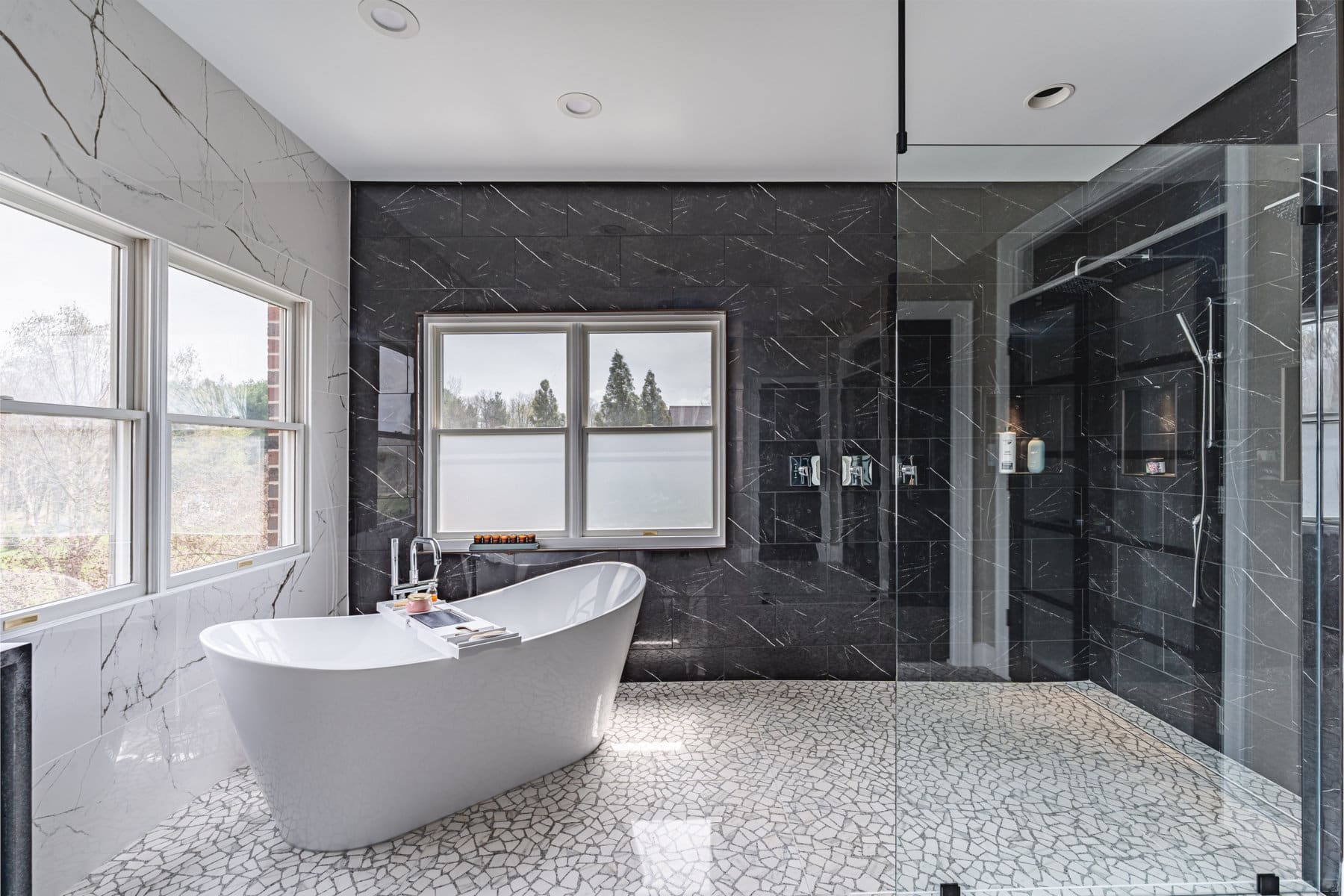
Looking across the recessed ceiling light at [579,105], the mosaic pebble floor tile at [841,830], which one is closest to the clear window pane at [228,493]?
the mosaic pebble floor tile at [841,830]

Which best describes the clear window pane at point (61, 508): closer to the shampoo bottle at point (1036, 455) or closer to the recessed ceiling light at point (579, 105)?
the recessed ceiling light at point (579, 105)

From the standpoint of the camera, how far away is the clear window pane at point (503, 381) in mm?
3500

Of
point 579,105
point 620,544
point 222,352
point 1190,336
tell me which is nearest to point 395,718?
point 620,544

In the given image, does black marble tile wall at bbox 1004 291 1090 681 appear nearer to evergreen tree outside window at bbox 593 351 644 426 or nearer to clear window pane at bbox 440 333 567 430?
evergreen tree outside window at bbox 593 351 644 426

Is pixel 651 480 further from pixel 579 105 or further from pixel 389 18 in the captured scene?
pixel 389 18

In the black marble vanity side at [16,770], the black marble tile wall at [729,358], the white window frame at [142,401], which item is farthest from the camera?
the black marble tile wall at [729,358]

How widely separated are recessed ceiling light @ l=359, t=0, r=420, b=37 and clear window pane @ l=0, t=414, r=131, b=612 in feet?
5.51

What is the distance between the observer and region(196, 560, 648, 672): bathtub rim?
186cm

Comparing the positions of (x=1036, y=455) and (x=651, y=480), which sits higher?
(x=1036, y=455)

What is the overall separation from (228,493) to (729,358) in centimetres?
252

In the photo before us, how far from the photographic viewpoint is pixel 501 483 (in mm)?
3508

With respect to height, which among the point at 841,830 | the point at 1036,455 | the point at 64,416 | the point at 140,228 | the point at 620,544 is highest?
the point at 140,228

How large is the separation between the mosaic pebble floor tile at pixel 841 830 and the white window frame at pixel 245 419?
907 mm

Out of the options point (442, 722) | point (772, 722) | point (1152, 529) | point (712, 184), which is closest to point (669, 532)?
point (772, 722)
